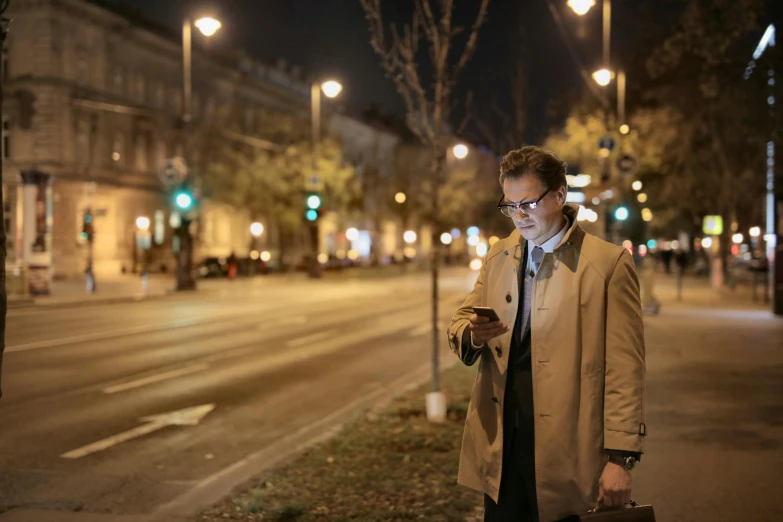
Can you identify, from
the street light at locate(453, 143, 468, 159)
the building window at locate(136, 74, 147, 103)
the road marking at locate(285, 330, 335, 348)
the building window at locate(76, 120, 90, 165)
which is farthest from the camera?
the building window at locate(136, 74, 147, 103)

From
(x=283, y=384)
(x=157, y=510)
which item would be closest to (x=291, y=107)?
(x=283, y=384)

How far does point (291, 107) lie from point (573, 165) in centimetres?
3956

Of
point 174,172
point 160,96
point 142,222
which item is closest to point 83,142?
point 142,222

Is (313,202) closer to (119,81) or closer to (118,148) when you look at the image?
(118,148)

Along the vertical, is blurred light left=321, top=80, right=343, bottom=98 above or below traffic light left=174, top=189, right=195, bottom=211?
above

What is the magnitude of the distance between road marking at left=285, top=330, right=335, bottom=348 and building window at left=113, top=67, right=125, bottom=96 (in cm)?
3350

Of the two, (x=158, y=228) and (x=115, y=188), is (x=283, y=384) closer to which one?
(x=115, y=188)

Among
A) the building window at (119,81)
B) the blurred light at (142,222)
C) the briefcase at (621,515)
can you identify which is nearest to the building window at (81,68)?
the building window at (119,81)

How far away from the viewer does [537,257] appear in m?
3.36

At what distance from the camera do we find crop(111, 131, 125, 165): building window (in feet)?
156

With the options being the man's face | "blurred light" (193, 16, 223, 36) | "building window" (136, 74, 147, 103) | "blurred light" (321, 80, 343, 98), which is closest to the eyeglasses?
the man's face

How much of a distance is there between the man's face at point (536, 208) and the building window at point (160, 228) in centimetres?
5092

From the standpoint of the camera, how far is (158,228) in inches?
2060

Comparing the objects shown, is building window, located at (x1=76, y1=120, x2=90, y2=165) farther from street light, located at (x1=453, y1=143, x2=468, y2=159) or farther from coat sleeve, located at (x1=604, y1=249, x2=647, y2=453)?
coat sleeve, located at (x1=604, y1=249, x2=647, y2=453)
